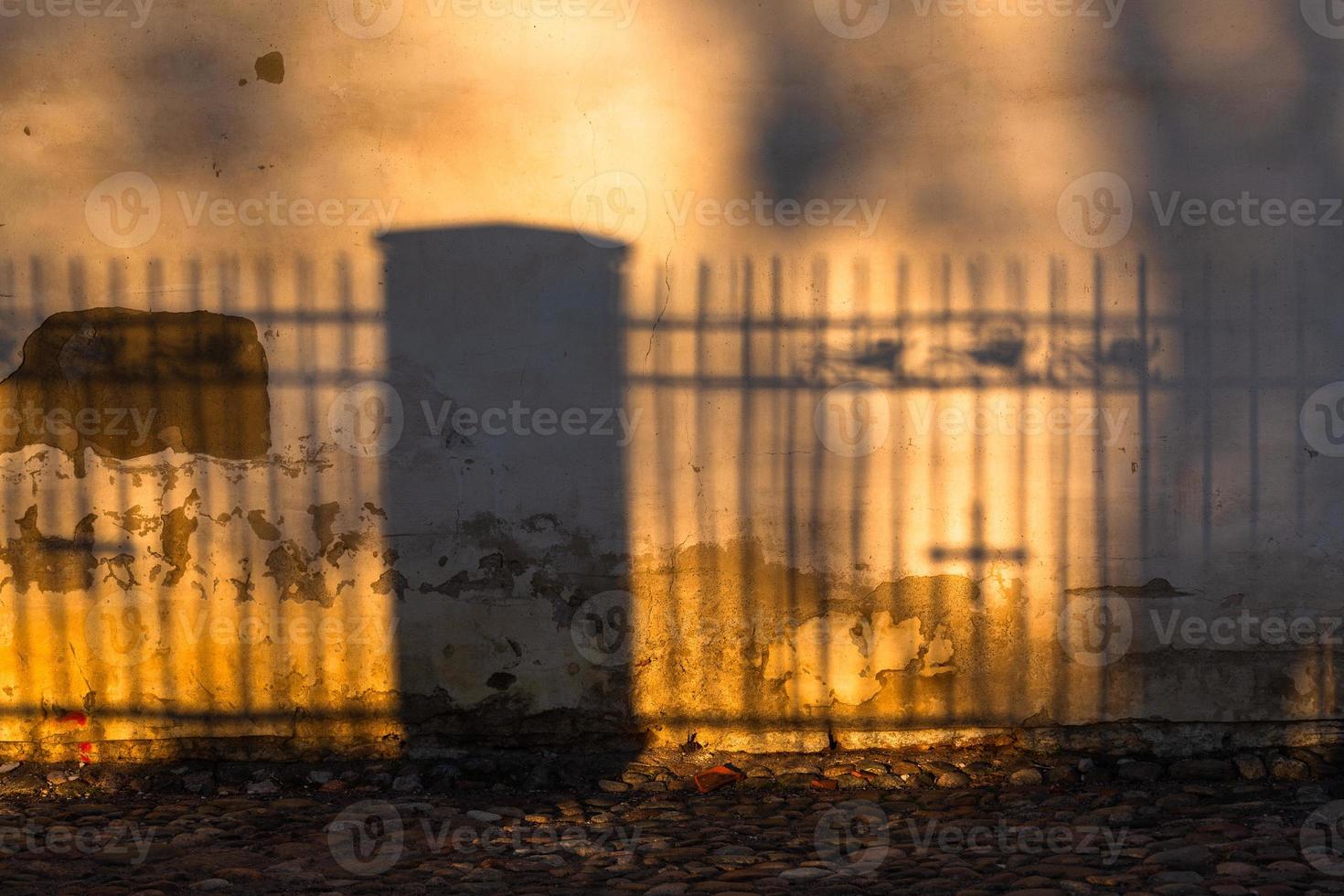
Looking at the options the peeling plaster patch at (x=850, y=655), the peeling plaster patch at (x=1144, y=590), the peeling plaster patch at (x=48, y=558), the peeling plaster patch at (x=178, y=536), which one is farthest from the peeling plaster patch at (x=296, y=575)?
the peeling plaster patch at (x=1144, y=590)

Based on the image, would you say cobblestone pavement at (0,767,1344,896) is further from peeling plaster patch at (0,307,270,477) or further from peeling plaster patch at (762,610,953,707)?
peeling plaster patch at (0,307,270,477)

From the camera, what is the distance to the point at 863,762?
4684mm

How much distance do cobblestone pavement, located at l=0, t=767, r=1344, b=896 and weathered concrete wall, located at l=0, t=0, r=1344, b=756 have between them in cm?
34

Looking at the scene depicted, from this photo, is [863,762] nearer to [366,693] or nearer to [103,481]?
[366,693]

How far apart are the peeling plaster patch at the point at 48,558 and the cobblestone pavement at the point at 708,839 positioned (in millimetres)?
825

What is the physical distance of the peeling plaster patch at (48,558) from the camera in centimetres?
Answer: 467

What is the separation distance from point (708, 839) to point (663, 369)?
5.83ft

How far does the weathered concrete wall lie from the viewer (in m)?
4.58

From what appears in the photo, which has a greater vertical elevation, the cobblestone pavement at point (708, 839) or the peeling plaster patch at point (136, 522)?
the peeling plaster patch at point (136, 522)

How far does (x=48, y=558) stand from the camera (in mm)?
4672

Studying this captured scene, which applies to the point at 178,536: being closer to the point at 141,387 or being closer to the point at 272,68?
the point at 141,387

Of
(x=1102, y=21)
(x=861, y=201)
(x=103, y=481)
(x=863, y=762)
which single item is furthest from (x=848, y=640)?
(x=103, y=481)

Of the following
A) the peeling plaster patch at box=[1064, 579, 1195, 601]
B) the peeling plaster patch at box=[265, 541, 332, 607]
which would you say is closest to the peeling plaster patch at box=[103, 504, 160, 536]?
the peeling plaster patch at box=[265, 541, 332, 607]

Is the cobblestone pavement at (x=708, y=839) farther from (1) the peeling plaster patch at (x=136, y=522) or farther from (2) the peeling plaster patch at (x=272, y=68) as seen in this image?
(2) the peeling plaster patch at (x=272, y=68)
